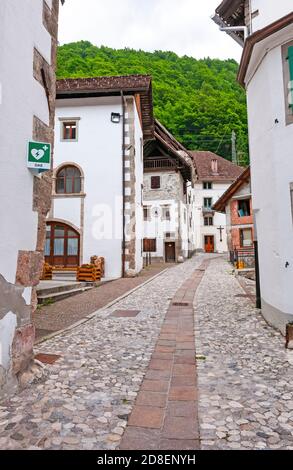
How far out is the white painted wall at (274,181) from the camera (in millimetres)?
4914

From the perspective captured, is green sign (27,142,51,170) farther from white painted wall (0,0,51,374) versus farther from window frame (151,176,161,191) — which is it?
window frame (151,176,161,191)

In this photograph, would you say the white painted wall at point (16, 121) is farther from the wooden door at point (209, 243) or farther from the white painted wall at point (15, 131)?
the wooden door at point (209, 243)

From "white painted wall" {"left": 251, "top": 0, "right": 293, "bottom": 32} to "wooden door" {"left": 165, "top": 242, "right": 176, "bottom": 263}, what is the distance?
21614 millimetres

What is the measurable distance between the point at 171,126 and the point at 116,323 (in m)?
42.1

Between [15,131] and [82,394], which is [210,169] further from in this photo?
[82,394]

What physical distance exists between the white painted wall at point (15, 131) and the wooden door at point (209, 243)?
41.6 m

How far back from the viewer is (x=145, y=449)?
7.00ft

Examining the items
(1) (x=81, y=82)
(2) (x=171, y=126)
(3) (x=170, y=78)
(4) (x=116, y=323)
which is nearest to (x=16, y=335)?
(4) (x=116, y=323)

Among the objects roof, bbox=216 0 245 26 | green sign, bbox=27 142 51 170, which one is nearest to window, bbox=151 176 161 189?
roof, bbox=216 0 245 26

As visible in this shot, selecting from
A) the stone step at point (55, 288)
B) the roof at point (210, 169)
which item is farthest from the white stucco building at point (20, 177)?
the roof at point (210, 169)

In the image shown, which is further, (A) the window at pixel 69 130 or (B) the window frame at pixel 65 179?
(A) the window at pixel 69 130

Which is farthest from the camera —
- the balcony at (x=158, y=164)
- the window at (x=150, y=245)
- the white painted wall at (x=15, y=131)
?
the window at (x=150, y=245)

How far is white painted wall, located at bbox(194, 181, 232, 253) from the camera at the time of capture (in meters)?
43.7

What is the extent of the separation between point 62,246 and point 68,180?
3.13m
